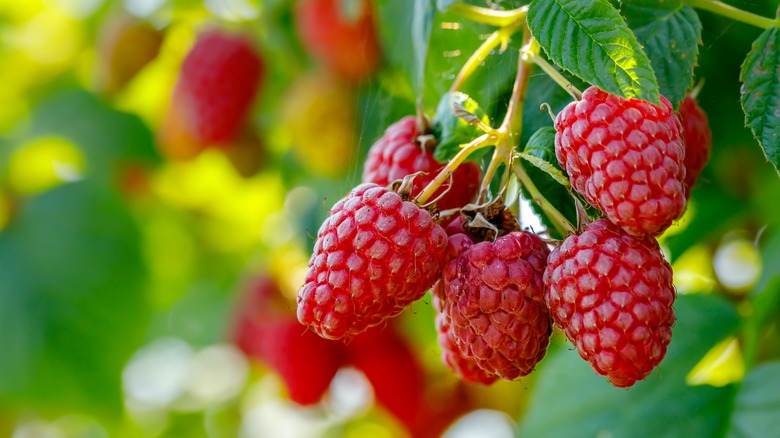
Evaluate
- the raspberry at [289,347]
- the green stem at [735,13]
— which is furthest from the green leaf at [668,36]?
the raspberry at [289,347]

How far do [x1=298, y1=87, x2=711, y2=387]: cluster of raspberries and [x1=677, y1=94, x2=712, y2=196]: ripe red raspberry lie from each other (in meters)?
0.03

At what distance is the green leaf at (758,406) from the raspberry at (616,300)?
516mm

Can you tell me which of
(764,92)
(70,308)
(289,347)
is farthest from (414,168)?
(70,308)

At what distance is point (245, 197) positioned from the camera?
2.40 meters

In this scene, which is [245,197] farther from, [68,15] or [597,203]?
[597,203]

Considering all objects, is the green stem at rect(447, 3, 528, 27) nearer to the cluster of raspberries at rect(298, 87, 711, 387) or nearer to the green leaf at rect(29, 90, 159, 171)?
the cluster of raspberries at rect(298, 87, 711, 387)

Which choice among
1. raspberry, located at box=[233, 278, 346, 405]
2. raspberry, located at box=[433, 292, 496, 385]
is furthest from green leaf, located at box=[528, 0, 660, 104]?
raspberry, located at box=[233, 278, 346, 405]

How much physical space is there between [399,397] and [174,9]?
0.97 meters

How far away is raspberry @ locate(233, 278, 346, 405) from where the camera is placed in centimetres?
176

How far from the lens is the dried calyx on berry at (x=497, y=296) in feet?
2.28

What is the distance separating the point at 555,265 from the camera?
676 millimetres

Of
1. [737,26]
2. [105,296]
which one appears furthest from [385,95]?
[105,296]

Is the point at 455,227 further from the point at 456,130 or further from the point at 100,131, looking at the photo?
the point at 100,131

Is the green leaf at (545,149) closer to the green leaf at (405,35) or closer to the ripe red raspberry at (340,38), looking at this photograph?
the green leaf at (405,35)
